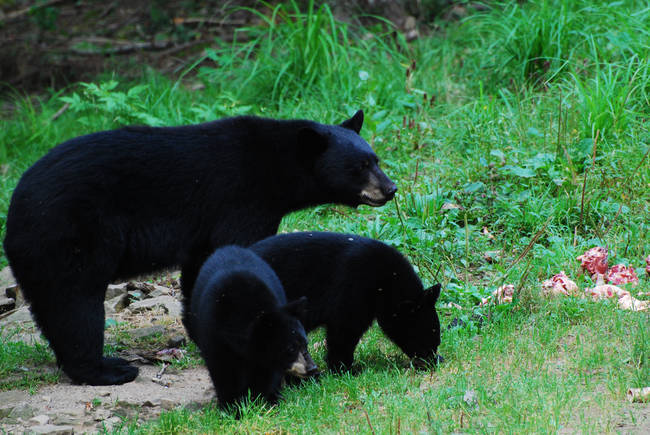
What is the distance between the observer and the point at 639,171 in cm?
645

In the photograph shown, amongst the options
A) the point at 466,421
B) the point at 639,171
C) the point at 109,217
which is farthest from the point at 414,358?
the point at 639,171

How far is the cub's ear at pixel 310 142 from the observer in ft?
16.7

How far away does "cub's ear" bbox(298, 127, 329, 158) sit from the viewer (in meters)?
5.08

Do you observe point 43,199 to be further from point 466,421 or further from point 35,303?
point 466,421

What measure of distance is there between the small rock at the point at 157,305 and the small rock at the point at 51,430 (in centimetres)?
214

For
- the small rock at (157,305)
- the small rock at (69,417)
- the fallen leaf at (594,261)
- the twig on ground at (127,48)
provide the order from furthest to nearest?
the twig on ground at (127,48) < the small rock at (157,305) < the fallen leaf at (594,261) < the small rock at (69,417)

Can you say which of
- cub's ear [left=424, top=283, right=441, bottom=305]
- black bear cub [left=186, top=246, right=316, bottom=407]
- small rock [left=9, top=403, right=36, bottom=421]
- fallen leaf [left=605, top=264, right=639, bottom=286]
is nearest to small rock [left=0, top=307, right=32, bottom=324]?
small rock [left=9, top=403, right=36, bottom=421]

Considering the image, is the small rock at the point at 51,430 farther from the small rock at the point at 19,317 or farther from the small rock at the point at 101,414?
the small rock at the point at 19,317

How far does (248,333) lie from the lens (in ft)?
12.1

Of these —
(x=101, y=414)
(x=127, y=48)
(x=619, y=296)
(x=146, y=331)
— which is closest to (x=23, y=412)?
(x=101, y=414)

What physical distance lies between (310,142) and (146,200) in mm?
1139

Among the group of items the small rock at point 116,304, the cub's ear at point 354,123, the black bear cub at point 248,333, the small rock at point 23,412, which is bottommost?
the small rock at point 116,304

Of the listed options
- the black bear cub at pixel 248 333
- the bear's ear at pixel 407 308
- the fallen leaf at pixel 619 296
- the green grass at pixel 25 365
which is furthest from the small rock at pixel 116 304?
the fallen leaf at pixel 619 296

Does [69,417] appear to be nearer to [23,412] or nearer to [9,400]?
[23,412]
